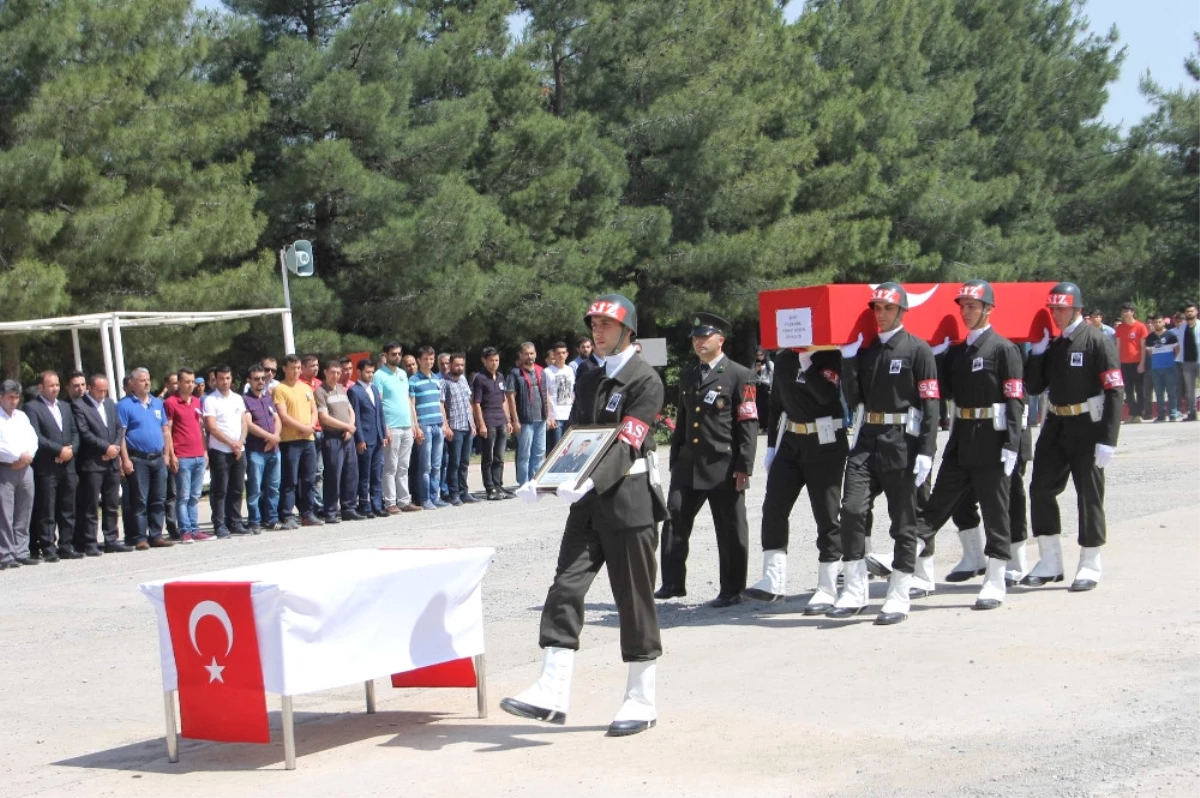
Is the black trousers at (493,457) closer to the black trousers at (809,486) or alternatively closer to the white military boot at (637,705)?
the black trousers at (809,486)

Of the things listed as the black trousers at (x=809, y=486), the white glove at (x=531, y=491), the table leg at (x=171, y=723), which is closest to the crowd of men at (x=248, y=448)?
the black trousers at (x=809, y=486)

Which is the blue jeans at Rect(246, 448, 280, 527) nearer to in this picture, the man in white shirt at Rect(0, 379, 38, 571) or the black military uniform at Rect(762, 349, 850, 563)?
the man in white shirt at Rect(0, 379, 38, 571)

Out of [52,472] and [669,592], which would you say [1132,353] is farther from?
[52,472]

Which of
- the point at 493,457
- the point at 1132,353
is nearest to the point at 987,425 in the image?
the point at 493,457

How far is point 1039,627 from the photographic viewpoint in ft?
30.4

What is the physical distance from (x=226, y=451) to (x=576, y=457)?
1031cm

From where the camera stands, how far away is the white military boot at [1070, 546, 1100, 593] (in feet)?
34.3

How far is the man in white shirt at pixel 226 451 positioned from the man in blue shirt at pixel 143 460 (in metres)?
0.56

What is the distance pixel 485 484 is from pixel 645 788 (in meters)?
13.9

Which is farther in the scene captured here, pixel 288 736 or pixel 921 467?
pixel 921 467

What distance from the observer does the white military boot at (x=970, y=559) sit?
36.9ft

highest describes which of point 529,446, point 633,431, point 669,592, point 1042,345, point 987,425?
point 1042,345

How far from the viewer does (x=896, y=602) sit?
31.7 ft

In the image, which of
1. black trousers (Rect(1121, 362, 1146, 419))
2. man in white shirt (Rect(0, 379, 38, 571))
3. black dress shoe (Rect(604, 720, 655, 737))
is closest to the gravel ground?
black dress shoe (Rect(604, 720, 655, 737))
